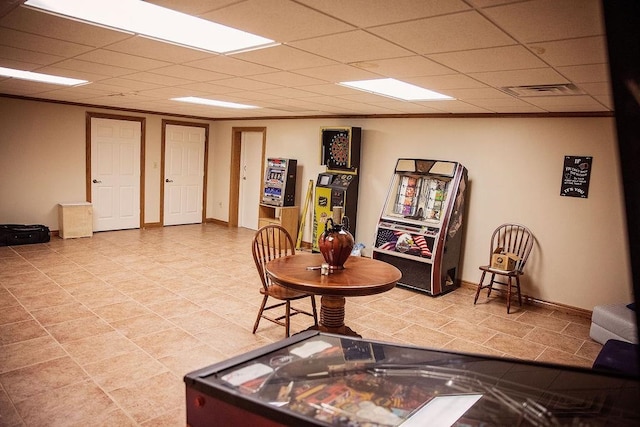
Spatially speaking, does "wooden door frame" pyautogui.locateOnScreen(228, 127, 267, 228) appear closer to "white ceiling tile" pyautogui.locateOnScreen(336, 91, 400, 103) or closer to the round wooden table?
"white ceiling tile" pyautogui.locateOnScreen(336, 91, 400, 103)

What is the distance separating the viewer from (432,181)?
19.0 ft

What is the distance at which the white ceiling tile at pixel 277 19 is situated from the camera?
2.08 meters

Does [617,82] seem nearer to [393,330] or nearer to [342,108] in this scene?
[393,330]

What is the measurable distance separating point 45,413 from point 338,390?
216cm

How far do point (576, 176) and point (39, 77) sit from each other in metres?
6.20

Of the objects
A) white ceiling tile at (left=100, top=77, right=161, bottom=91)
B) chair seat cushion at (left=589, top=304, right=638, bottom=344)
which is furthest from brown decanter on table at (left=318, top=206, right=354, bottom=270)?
white ceiling tile at (left=100, top=77, right=161, bottom=91)

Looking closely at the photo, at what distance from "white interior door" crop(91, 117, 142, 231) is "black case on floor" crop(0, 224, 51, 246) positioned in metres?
1.09

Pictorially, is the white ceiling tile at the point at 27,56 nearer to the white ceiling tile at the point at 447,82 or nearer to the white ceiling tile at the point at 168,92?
the white ceiling tile at the point at 168,92

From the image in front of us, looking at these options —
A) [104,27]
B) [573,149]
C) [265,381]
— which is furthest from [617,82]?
[573,149]

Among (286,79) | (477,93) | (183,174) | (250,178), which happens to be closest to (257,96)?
(286,79)

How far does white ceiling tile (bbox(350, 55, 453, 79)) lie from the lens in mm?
2983

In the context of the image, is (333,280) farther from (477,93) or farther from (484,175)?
(484,175)

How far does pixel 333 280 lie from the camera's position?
10.1 ft

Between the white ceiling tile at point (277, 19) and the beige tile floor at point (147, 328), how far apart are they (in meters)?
2.35
